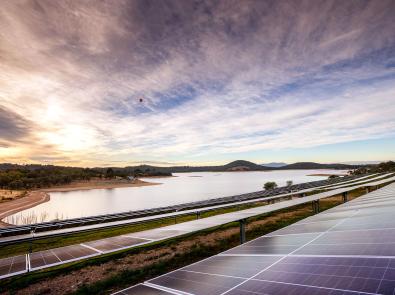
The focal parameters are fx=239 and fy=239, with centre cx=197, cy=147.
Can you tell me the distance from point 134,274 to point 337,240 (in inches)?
310

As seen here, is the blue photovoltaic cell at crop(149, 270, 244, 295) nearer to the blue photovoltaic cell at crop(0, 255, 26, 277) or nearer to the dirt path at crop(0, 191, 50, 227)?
the blue photovoltaic cell at crop(0, 255, 26, 277)

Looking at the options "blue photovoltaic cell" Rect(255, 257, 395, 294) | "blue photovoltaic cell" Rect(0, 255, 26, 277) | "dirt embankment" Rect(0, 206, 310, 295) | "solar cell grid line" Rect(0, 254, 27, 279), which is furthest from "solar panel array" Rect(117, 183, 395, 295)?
"dirt embankment" Rect(0, 206, 310, 295)

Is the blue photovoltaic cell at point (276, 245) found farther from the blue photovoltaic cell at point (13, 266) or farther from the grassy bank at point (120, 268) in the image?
the blue photovoltaic cell at point (13, 266)

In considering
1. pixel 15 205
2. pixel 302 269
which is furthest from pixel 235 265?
pixel 15 205

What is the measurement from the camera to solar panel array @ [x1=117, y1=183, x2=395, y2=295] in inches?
142

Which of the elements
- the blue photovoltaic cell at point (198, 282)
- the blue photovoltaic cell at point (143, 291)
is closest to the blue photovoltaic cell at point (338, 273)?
the blue photovoltaic cell at point (198, 282)

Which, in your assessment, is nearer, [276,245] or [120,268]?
[276,245]

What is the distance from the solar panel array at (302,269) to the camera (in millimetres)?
Result: 3607

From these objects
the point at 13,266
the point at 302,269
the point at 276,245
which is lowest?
the point at 13,266

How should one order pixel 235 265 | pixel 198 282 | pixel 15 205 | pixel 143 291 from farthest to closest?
pixel 15 205 → pixel 235 265 → pixel 198 282 → pixel 143 291

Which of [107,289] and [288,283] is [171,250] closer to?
[107,289]

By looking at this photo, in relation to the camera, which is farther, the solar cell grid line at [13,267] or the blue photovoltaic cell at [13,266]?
the blue photovoltaic cell at [13,266]

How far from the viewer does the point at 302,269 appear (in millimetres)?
4535

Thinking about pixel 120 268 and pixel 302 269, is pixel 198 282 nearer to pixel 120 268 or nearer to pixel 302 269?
pixel 302 269
